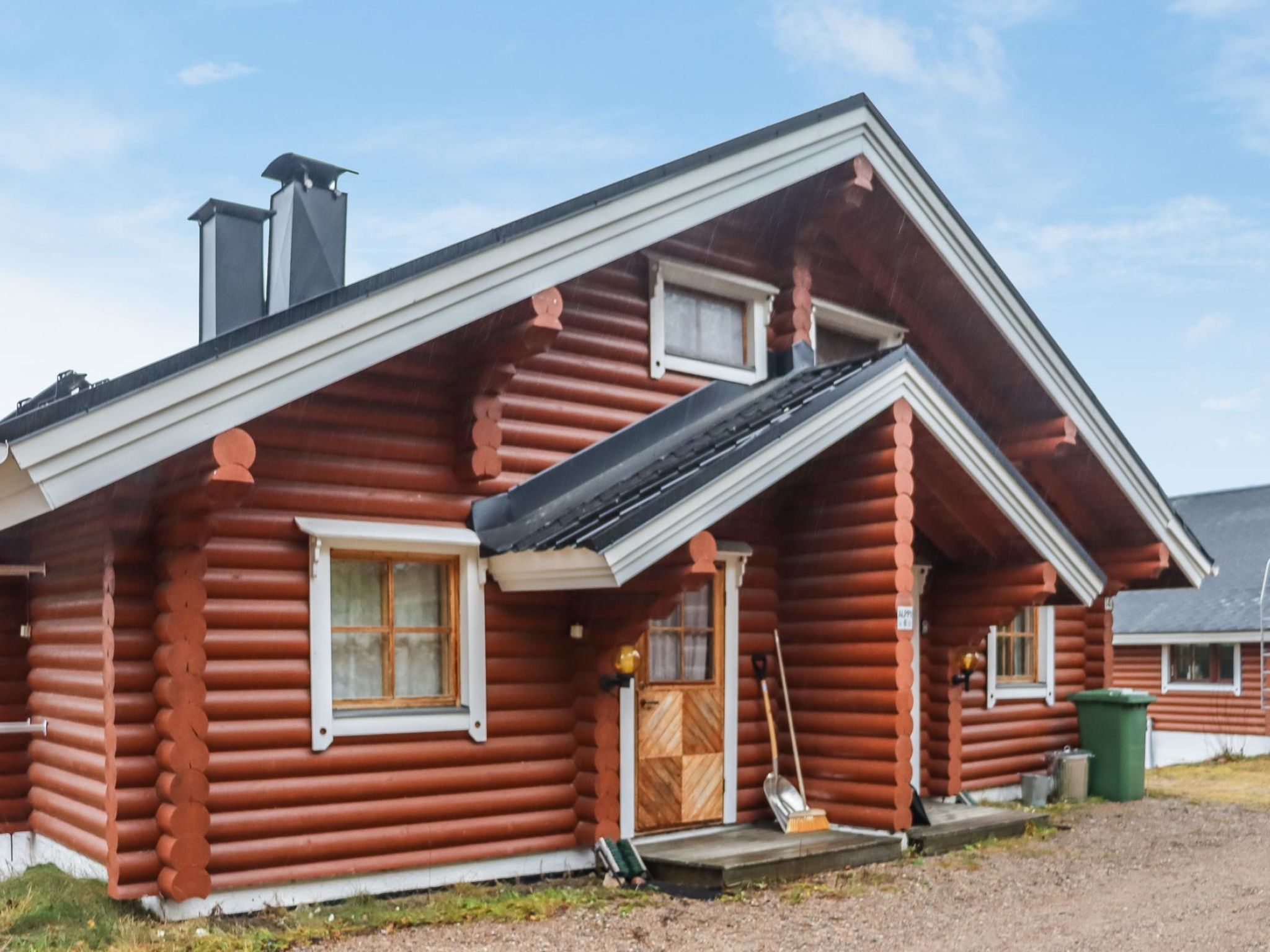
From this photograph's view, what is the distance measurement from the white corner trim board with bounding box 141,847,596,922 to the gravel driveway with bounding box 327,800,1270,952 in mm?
719

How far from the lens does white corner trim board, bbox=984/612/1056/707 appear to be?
1275 centimetres

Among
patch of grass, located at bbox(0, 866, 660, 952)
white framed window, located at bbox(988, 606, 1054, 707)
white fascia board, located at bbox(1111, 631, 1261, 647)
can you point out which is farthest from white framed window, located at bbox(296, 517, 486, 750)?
white fascia board, located at bbox(1111, 631, 1261, 647)

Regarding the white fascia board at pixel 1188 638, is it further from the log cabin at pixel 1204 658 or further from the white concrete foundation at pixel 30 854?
the white concrete foundation at pixel 30 854

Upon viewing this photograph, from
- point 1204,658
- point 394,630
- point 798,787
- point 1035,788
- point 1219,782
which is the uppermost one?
point 394,630

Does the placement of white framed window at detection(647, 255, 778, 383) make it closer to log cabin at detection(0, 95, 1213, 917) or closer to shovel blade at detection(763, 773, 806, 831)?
log cabin at detection(0, 95, 1213, 917)

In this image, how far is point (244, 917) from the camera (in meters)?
7.19

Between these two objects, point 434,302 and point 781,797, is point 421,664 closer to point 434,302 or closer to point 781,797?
point 434,302

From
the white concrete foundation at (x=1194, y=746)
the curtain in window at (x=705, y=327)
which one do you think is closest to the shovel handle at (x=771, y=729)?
the curtain in window at (x=705, y=327)

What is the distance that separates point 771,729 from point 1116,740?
5366 mm

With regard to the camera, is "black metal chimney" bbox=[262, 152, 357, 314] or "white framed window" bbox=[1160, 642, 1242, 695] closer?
"black metal chimney" bbox=[262, 152, 357, 314]

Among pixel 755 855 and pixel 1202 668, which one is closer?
pixel 755 855

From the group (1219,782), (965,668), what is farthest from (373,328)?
(1219,782)

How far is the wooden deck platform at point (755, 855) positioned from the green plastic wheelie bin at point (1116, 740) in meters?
4.98

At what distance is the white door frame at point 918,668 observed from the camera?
11.5 metres
